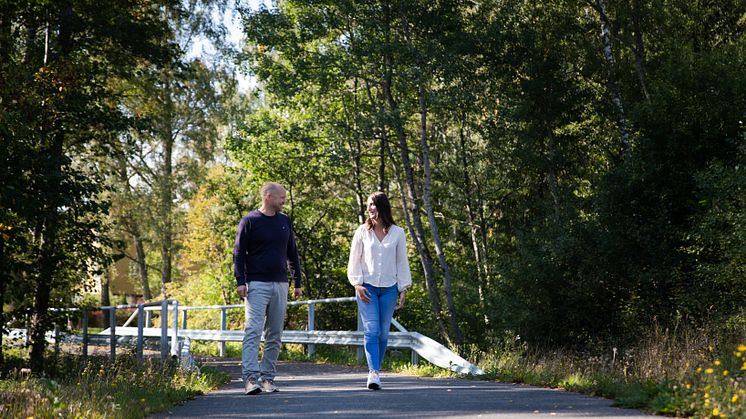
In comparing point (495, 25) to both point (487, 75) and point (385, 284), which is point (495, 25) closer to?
Result: point (487, 75)

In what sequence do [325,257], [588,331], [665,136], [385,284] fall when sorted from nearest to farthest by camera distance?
[385,284] < [665,136] < [588,331] < [325,257]

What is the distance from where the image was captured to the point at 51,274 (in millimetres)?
18234

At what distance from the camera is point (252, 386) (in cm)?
905

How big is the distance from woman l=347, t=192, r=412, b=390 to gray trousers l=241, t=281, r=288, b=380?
2.62 feet

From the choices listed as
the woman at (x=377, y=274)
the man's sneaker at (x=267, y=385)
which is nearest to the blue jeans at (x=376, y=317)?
the woman at (x=377, y=274)

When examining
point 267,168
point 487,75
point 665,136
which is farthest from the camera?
point 267,168

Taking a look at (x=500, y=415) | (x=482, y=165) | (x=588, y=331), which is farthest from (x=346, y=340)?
(x=482, y=165)

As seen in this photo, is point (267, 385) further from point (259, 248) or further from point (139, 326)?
point (139, 326)

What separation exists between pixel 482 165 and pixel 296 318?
7.94m

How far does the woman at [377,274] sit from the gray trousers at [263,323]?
799 millimetres

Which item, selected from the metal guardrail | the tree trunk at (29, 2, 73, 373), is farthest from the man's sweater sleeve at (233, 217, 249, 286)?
the tree trunk at (29, 2, 73, 373)

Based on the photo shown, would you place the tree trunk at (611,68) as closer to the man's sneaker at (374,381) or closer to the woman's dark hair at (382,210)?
the woman's dark hair at (382,210)

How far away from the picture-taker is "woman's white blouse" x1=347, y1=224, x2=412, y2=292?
30.3 feet

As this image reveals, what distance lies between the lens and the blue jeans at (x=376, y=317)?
9203 mm
